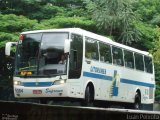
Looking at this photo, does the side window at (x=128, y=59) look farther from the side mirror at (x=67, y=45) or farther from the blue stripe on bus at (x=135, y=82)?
the side mirror at (x=67, y=45)

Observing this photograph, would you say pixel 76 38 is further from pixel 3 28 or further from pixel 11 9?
pixel 11 9

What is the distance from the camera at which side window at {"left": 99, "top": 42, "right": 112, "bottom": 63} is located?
58.7 ft

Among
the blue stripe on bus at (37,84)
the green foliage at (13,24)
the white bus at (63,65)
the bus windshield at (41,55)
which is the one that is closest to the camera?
the bus windshield at (41,55)

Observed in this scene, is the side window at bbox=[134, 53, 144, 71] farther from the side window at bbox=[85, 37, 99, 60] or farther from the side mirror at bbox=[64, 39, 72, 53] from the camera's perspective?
the side mirror at bbox=[64, 39, 72, 53]

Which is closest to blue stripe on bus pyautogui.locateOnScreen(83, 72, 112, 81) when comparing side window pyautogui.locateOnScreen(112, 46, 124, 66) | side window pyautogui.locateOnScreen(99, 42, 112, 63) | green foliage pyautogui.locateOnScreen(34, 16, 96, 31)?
side window pyautogui.locateOnScreen(99, 42, 112, 63)

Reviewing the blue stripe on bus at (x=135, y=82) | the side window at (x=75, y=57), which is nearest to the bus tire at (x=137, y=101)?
the blue stripe on bus at (x=135, y=82)

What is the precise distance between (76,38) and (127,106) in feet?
23.5

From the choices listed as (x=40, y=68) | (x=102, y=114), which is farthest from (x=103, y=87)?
(x=102, y=114)

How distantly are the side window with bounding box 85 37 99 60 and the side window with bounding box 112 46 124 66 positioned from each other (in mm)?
1909

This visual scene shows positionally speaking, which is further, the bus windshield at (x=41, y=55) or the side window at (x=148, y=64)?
the side window at (x=148, y=64)

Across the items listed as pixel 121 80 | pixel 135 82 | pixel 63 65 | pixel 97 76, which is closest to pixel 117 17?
pixel 135 82

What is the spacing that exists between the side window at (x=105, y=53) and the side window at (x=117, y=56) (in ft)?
1.56

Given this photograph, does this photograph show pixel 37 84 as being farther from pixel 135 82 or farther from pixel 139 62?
pixel 139 62

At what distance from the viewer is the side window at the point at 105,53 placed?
17.9 metres
